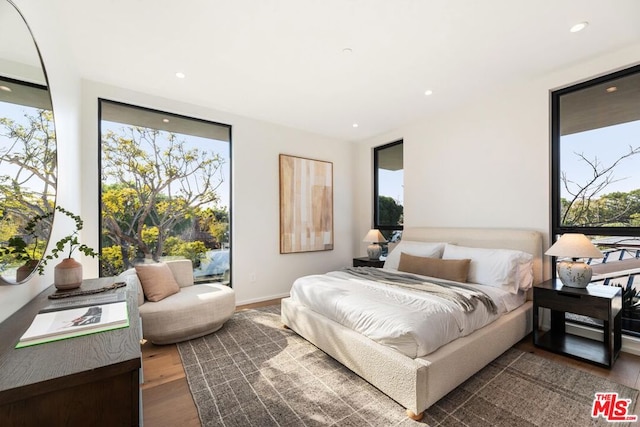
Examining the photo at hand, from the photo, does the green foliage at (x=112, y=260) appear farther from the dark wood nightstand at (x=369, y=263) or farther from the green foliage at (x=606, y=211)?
the green foliage at (x=606, y=211)

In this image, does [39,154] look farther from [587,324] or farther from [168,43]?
[587,324]

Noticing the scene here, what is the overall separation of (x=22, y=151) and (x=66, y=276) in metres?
0.79

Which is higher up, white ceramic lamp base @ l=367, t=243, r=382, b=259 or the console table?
the console table

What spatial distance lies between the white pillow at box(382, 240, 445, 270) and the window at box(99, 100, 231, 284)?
230 centimetres

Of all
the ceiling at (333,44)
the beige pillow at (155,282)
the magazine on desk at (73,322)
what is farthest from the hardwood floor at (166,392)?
the ceiling at (333,44)

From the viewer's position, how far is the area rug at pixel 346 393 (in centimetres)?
166

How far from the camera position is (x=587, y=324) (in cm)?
270

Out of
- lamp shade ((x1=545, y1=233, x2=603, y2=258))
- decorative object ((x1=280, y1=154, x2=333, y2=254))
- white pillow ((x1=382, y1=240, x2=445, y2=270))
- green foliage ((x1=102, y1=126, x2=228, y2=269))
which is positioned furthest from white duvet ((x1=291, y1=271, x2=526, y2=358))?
green foliage ((x1=102, y1=126, x2=228, y2=269))

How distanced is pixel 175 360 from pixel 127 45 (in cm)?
277

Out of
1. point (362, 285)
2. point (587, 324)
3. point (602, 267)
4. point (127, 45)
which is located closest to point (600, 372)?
point (587, 324)

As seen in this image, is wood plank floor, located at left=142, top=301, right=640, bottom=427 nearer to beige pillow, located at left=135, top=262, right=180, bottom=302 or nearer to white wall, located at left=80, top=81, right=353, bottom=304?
beige pillow, located at left=135, top=262, right=180, bottom=302

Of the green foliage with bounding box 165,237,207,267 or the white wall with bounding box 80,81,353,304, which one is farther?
the white wall with bounding box 80,81,353,304

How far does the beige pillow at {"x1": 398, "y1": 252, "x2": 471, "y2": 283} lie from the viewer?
9.33 feet

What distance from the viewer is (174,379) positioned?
2.10 meters
